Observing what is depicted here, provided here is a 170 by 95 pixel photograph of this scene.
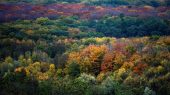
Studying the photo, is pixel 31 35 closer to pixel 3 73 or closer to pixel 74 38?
pixel 74 38

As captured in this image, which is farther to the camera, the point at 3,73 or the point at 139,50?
the point at 139,50

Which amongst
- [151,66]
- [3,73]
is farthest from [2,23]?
[151,66]

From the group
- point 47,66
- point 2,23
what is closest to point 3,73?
point 47,66

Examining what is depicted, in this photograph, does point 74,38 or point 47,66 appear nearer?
point 47,66

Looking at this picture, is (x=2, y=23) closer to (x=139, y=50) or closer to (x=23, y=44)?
(x=23, y=44)

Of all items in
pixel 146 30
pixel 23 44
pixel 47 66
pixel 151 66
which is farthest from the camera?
pixel 146 30

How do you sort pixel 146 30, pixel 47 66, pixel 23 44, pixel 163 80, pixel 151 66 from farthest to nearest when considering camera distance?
1. pixel 146 30
2. pixel 23 44
3. pixel 47 66
4. pixel 151 66
5. pixel 163 80
